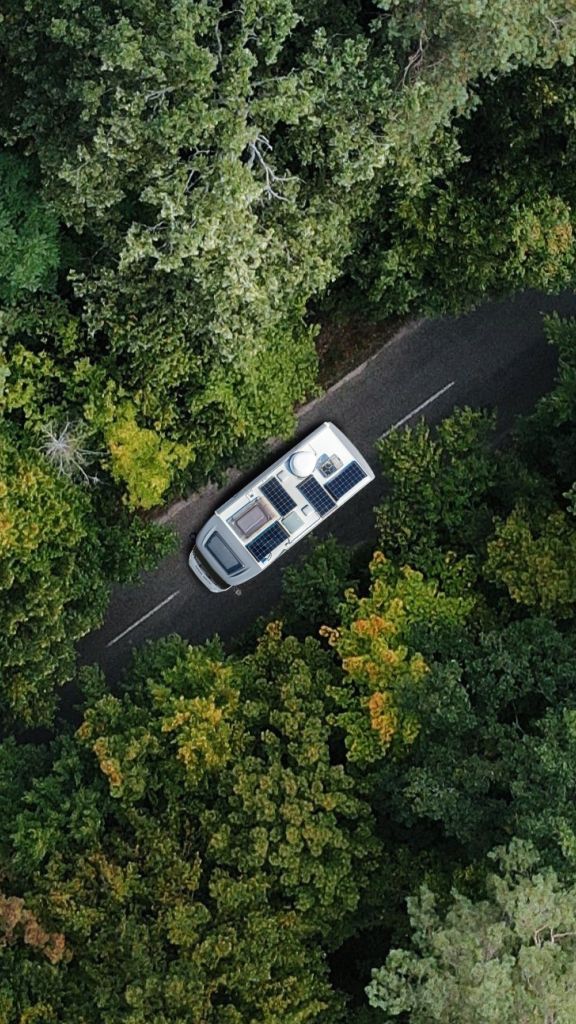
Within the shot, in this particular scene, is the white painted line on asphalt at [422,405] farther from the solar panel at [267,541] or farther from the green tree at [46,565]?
the green tree at [46,565]

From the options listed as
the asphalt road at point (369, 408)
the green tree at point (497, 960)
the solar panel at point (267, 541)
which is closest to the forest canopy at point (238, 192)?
the solar panel at point (267, 541)

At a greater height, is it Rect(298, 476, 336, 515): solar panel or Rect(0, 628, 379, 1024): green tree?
Rect(298, 476, 336, 515): solar panel

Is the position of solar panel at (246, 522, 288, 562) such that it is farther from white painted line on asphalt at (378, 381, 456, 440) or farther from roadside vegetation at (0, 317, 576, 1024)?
white painted line on asphalt at (378, 381, 456, 440)

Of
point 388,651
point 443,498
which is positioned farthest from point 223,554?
point 388,651

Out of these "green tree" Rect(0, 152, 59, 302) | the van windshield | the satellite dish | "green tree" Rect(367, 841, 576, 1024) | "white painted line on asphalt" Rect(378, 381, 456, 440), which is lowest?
"green tree" Rect(367, 841, 576, 1024)

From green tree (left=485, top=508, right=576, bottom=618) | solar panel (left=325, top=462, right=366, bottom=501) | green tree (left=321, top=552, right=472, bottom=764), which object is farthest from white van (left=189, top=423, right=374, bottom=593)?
green tree (left=485, top=508, right=576, bottom=618)
